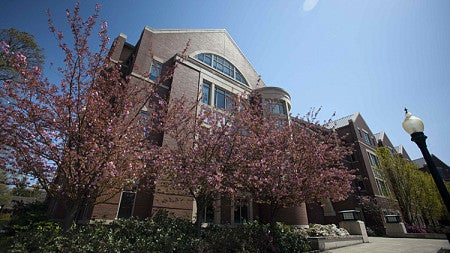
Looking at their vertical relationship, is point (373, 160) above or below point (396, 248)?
above

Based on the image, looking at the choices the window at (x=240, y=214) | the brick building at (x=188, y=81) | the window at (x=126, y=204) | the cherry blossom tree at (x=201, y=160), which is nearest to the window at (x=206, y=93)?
the brick building at (x=188, y=81)

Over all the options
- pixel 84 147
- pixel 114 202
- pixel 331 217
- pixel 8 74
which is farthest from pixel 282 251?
pixel 8 74

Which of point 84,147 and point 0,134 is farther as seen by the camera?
point 84,147

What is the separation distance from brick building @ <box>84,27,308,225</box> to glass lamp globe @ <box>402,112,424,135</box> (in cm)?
716

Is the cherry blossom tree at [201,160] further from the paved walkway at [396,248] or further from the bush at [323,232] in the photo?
the bush at [323,232]

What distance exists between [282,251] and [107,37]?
34.8 feet

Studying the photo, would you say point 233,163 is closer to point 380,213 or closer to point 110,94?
point 110,94

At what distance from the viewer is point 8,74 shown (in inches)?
629

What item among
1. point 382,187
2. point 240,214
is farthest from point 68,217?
point 382,187

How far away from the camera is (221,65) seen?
2020 centimetres

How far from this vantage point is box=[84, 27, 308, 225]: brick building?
11070 mm

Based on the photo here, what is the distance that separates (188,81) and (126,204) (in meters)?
8.97

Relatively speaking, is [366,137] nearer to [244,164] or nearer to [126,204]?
[244,164]

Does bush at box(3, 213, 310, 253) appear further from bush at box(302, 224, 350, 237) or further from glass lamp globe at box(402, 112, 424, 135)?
glass lamp globe at box(402, 112, 424, 135)
